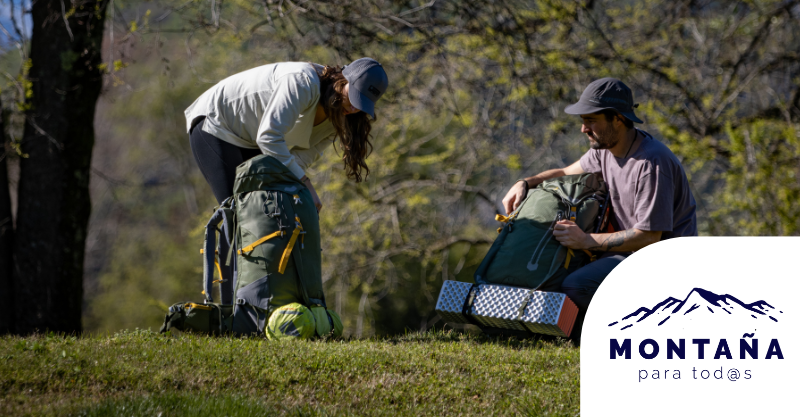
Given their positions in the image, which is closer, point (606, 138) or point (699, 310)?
point (699, 310)

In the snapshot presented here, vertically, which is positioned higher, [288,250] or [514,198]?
[514,198]

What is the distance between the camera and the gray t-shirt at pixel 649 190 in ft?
13.0

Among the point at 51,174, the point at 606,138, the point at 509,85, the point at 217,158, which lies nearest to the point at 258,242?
the point at 217,158

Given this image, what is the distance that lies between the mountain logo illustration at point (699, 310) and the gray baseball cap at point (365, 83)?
6.31 feet

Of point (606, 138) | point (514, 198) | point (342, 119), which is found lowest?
point (514, 198)

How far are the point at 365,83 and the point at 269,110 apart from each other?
1.82 feet

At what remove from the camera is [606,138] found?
4.11 meters

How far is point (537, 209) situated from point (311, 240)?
4.39ft

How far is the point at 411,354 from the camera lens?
3.68m

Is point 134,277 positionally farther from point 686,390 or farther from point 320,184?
point 686,390

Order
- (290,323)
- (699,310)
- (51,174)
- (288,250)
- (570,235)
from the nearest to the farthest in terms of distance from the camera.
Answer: (699,310) → (290,323) → (288,250) → (570,235) → (51,174)

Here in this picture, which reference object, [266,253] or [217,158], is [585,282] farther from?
[217,158]

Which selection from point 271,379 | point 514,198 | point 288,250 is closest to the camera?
point 271,379

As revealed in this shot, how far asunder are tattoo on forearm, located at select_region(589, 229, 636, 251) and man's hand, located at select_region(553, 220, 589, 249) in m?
0.08
